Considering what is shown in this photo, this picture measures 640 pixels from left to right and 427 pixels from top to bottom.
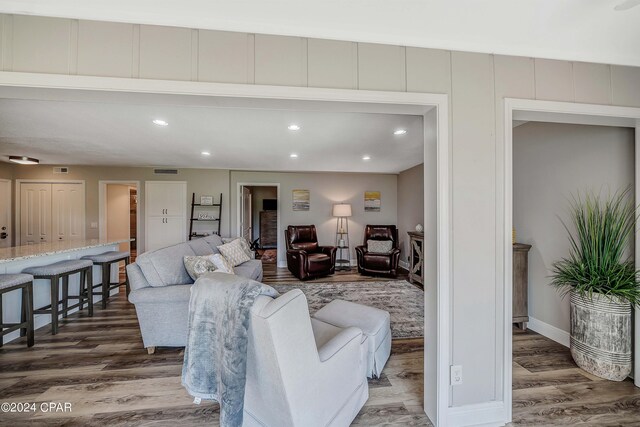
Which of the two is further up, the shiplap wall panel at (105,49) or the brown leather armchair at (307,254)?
the shiplap wall panel at (105,49)

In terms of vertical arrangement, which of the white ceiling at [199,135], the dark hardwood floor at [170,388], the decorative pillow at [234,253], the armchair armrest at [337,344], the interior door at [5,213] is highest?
the white ceiling at [199,135]

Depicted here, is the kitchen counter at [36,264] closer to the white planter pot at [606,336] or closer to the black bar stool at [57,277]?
the black bar stool at [57,277]

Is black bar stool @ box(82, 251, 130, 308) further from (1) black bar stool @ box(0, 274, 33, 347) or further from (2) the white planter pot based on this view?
(2) the white planter pot

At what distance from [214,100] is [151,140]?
9.36 ft

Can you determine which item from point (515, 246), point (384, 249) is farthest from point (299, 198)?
point (515, 246)

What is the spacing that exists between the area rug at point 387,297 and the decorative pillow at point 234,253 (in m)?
0.86

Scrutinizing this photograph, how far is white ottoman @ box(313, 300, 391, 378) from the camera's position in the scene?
1.93 m

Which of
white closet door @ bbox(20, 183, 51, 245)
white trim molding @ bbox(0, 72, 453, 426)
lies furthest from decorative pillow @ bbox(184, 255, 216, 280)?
white closet door @ bbox(20, 183, 51, 245)

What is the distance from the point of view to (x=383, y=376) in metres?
2.06

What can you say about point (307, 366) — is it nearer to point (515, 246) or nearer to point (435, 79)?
→ point (435, 79)

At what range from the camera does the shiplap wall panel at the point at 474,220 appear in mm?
1585

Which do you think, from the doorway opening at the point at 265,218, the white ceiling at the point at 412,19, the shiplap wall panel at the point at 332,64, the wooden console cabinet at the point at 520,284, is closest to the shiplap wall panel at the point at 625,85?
the white ceiling at the point at 412,19

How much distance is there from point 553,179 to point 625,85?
114cm

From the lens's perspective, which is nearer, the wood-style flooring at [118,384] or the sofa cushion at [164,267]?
the wood-style flooring at [118,384]
